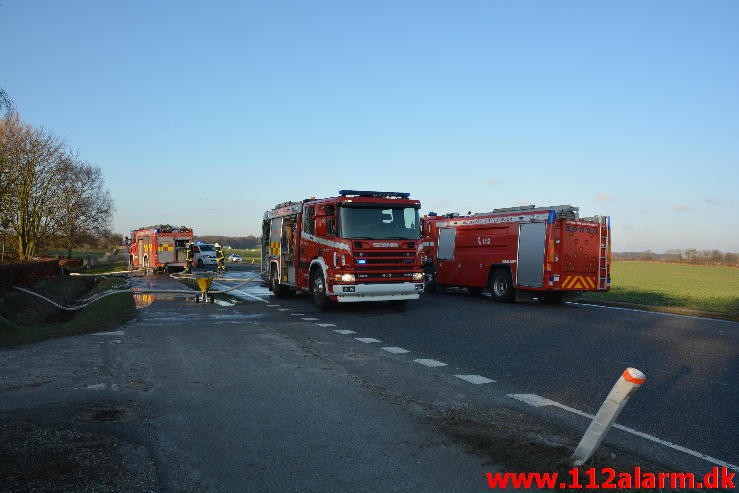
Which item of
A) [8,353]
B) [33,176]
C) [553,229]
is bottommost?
[8,353]

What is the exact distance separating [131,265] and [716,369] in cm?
4015

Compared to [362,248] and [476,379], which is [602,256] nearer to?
[362,248]

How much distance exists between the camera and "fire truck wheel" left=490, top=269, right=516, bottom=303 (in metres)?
18.1

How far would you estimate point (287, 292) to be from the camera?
19.6 m

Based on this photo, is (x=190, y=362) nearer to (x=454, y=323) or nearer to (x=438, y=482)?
(x=438, y=482)

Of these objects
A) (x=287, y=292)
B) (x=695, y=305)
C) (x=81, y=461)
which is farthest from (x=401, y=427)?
(x=695, y=305)

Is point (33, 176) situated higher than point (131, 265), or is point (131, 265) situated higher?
point (33, 176)

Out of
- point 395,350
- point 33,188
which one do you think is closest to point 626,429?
point 395,350

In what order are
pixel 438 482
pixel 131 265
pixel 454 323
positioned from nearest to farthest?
pixel 438 482
pixel 454 323
pixel 131 265

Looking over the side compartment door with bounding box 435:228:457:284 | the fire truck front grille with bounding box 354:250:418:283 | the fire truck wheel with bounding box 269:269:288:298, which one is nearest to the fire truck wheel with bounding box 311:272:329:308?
the fire truck front grille with bounding box 354:250:418:283

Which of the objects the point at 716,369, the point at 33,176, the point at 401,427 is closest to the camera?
the point at 401,427

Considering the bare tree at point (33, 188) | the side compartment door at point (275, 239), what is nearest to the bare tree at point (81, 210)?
the bare tree at point (33, 188)

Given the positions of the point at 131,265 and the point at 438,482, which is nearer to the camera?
the point at 438,482

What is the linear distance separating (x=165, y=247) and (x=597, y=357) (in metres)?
30.1
